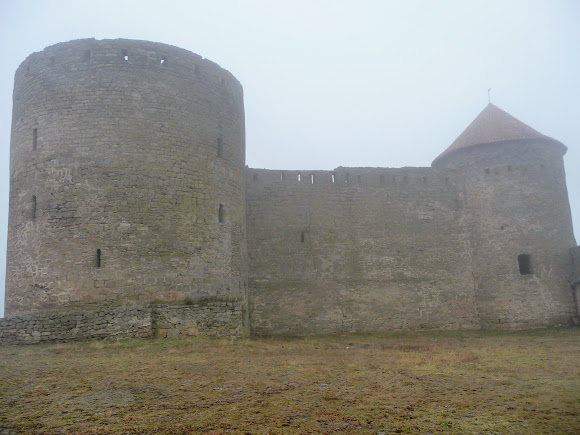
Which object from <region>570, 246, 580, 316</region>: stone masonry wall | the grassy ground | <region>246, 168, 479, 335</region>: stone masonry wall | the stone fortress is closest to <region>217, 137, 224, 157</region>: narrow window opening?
the stone fortress

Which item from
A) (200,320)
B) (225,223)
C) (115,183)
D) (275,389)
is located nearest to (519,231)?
(225,223)

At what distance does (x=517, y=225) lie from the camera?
2120 cm

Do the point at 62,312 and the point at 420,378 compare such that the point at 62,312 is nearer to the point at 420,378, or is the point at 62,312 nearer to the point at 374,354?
the point at 374,354

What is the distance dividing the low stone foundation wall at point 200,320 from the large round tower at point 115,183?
0.59 meters

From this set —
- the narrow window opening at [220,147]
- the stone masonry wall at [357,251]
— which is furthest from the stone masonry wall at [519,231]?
the narrow window opening at [220,147]

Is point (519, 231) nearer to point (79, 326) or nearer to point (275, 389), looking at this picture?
point (275, 389)

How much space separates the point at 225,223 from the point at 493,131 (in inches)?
502

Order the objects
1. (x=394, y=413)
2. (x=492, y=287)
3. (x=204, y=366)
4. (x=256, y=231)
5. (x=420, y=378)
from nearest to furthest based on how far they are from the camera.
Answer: (x=394, y=413) < (x=420, y=378) < (x=204, y=366) < (x=256, y=231) < (x=492, y=287)

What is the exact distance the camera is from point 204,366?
10.1 meters

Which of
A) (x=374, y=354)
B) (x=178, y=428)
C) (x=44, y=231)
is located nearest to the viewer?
(x=178, y=428)

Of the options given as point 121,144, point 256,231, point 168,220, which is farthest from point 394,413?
point 256,231

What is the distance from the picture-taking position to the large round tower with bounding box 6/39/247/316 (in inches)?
539

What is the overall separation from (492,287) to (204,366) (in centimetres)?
1431

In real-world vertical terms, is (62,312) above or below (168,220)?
below
